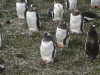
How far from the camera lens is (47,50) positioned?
836 cm

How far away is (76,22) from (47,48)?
2398mm

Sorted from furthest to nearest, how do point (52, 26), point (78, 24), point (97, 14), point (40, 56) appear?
1. point (97, 14)
2. point (52, 26)
3. point (78, 24)
4. point (40, 56)

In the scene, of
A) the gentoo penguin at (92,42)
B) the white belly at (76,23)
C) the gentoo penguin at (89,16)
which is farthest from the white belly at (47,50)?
the gentoo penguin at (89,16)

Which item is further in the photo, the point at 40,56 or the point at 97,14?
the point at 97,14

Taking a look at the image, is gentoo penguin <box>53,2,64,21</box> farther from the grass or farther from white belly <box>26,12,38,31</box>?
white belly <box>26,12,38,31</box>

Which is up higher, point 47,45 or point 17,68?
point 47,45

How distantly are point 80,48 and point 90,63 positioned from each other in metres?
1.05

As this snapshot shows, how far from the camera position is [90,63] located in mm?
8477

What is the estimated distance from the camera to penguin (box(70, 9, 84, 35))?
10.3m

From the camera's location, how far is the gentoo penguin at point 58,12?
38.3ft

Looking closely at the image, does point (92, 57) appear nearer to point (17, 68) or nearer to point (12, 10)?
point (17, 68)

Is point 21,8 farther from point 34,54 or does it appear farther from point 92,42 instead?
point 92,42

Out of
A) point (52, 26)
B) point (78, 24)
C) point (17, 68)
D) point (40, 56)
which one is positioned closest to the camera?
point (17, 68)

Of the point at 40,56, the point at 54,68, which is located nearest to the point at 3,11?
the point at 40,56
